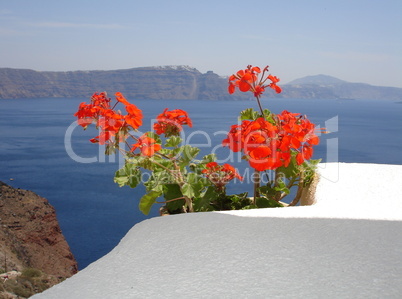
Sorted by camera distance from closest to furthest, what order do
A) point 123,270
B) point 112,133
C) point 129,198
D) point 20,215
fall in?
point 123,270
point 112,133
point 20,215
point 129,198

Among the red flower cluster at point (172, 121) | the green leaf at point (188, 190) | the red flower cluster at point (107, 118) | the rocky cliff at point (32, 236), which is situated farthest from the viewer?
the rocky cliff at point (32, 236)

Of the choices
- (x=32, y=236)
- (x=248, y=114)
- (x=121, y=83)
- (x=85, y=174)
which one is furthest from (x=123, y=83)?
(x=248, y=114)

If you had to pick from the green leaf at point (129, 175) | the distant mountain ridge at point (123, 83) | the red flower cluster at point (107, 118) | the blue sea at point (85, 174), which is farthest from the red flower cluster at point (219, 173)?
the distant mountain ridge at point (123, 83)

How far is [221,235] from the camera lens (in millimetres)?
1580

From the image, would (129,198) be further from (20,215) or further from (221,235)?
(221,235)

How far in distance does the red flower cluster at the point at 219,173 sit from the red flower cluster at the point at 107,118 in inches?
18.5

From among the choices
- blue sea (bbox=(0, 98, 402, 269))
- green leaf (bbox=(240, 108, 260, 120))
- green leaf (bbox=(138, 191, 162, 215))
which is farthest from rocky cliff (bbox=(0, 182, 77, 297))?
green leaf (bbox=(240, 108, 260, 120))

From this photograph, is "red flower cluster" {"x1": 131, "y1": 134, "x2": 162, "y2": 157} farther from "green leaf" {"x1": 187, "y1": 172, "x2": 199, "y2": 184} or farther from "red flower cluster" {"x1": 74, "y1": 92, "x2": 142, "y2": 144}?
"green leaf" {"x1": 187, "y1": 172, "x2": 199, "y2": 184}

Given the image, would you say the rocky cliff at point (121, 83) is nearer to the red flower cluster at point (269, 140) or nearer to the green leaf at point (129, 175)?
the green leaf at point (129, 175)

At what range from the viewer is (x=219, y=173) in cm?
222

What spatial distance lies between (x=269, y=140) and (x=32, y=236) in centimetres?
1658

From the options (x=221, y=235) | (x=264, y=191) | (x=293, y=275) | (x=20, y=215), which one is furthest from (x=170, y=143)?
(x=20, y=215)

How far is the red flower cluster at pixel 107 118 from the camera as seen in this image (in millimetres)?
1894

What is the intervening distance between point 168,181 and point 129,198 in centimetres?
3126
